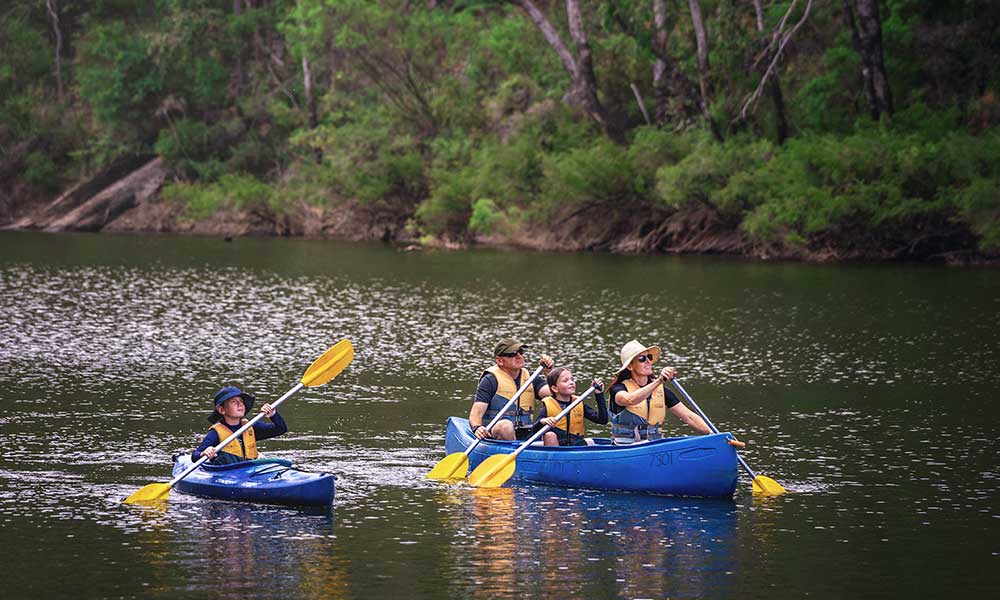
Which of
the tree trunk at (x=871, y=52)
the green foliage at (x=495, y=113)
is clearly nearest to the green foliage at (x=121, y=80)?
the green foliage at (x=495, y=113)

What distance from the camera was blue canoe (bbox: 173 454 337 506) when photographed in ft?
45.5

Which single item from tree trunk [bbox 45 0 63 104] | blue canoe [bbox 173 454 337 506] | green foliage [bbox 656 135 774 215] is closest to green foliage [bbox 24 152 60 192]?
tree trunk [bbox 45 0 63 104]

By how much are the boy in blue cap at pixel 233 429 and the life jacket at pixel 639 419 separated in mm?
3366

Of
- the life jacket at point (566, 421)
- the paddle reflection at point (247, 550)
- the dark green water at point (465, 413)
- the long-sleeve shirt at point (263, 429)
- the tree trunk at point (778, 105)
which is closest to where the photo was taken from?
the paddle reflection at point (247, 550)

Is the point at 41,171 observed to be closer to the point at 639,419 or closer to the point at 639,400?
the point at 639,419

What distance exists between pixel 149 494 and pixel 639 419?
4832 millimetres

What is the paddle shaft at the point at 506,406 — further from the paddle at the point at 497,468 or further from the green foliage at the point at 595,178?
the green foliage at the point at 595,178

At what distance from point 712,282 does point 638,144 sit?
1402cm

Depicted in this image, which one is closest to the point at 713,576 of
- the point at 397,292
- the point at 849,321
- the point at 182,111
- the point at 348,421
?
the point at 348,421

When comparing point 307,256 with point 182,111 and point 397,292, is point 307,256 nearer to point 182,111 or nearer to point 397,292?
point 397,292

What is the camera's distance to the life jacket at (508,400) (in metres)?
16.1

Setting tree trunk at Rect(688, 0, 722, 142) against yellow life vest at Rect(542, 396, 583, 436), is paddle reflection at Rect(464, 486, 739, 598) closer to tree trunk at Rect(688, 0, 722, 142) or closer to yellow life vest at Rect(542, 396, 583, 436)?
yellow life vest at Rect(542, 396, 583, 436)

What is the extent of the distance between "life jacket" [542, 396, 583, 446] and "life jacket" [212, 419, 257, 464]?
308 cm

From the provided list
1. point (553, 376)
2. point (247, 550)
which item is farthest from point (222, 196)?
point (247, 550)
